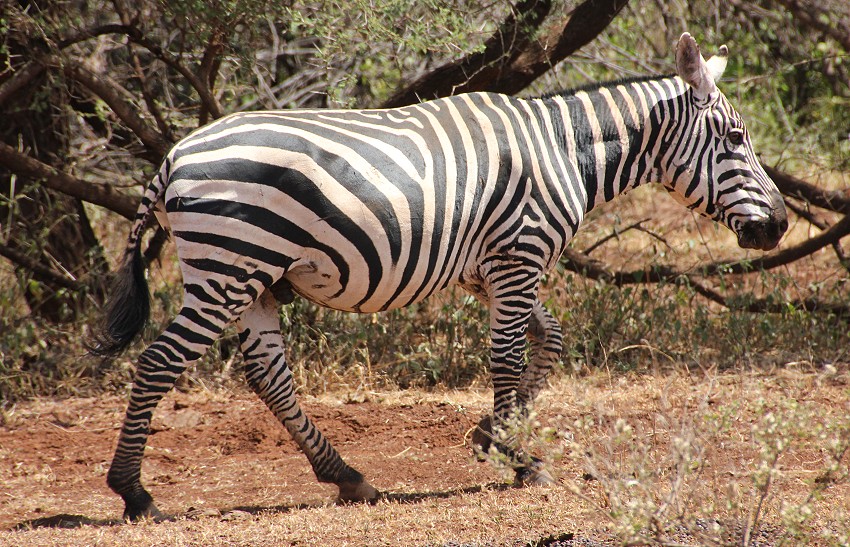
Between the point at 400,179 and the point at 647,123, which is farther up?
the point at 647,123

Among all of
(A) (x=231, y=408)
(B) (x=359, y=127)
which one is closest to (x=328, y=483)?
(A) (x=231, y=408)

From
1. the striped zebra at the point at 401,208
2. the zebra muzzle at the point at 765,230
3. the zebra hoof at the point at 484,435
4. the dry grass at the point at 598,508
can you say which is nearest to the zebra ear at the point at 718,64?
the striped zebra at the point at 401,208

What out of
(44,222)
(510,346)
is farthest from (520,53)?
(44,222)

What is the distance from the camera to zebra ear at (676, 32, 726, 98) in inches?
199

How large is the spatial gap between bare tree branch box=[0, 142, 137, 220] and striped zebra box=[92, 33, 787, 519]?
2.30 m

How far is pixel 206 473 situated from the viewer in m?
5.74

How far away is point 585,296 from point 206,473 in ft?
11.8

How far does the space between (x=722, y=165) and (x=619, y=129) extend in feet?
2.11

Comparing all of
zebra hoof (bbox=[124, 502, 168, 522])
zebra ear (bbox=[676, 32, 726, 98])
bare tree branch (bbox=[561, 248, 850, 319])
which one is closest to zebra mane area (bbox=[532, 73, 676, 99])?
zebra ear (bbox=[676, 32, 726, 98])

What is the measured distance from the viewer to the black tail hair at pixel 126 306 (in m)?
4.82

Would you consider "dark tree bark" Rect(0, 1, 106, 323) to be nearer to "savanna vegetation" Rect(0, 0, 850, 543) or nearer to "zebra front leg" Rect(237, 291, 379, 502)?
"savanna vegetation" Rect(0, 0, 850, 543)

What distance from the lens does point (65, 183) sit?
6.89 m

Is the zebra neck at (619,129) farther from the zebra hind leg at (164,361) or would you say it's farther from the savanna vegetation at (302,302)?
the zebra hind leg at (164,361)

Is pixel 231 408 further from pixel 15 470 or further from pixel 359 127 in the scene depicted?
pixel 359 127
